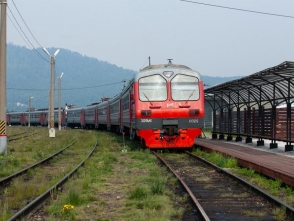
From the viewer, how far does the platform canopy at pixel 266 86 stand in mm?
15258

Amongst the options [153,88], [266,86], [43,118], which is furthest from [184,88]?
[43,118]

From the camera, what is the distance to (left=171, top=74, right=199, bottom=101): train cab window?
1805cm

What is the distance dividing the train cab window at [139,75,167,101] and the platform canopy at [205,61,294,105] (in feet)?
10.1

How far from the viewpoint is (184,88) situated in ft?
59.7

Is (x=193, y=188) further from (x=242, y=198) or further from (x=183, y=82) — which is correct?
(x=183, y=82)

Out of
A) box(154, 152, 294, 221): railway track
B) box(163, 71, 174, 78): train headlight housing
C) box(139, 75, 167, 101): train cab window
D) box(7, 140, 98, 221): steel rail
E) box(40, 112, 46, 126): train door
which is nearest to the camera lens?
box(7, 140, 98, 221): steel rail

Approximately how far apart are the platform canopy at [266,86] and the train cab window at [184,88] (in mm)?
1819

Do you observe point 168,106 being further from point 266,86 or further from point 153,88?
point 266,86

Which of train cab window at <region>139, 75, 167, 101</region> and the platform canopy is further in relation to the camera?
train cab window at <region>139, 75, 167, 101</region>

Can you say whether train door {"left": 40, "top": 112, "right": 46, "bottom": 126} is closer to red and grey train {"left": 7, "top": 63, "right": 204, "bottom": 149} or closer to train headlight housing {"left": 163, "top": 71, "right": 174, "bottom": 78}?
red and grey train {"left": 7, "top": 63, "right": 204, "bottom": 149}

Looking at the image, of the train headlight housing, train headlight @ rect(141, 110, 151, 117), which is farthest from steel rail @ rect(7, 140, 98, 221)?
the train headlight housing

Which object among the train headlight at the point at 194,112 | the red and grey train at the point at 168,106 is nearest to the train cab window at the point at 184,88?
the red and grey train at the point at 168,106

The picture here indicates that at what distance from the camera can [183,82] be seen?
18.3 metres

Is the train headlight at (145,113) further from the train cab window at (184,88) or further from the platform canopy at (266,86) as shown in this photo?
the platform canopy at (266,86)
